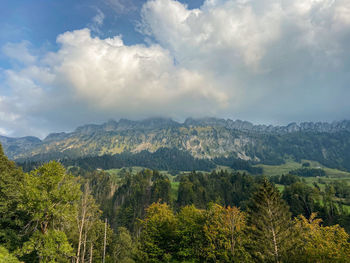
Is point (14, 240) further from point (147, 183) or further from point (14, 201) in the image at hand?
point (147, 183)

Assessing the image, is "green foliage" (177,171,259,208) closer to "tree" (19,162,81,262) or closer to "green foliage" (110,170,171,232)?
"green foliage" (110,170,171,232)

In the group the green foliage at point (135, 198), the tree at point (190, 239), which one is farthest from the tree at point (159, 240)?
the green foliage at point (135, 198)

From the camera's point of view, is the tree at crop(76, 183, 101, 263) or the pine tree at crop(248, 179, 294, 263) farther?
the tree at crop(76, 183, 101, 263)

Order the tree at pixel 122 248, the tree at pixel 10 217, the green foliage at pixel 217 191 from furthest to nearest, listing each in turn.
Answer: the green foliage at pixel 217 191 < the tree at pixel 122 248 < the tree at pixel 10 217

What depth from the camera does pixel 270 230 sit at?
3603 cm

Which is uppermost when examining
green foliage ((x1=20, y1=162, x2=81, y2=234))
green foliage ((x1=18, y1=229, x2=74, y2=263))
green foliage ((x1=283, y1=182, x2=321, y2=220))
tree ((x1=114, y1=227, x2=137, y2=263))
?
green foliage ((x1=20, y1=162, x2=81, y2=234))

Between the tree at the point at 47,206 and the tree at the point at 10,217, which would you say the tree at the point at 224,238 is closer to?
the tree at the point at 47,206

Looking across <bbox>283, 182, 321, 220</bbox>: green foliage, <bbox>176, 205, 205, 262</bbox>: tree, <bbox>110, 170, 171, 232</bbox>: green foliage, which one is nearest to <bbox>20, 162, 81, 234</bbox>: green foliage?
<bbox>176, 205, 205, 262</bbox>: tree

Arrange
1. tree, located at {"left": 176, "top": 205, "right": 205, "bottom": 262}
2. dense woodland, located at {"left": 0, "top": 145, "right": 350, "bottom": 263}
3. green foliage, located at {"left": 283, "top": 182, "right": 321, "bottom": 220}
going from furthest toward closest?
green foliage, located at {"left": 283, "top": 182, "right": 321, "bottom": 220}, tree, located at {"left": 176, "top": 205, "right": 205, "bottom": 262}, dense woodland, located at {"left": 0, "top": 145, "right": 350, "bottom": 263}

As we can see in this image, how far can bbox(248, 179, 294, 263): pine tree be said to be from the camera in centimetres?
3441

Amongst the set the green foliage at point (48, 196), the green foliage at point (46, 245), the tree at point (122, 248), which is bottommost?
the tree at point (122, 248)

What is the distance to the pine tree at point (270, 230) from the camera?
34406 millimetres

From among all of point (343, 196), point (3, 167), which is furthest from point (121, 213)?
point (343, 196)

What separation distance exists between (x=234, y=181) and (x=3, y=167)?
172 metres
